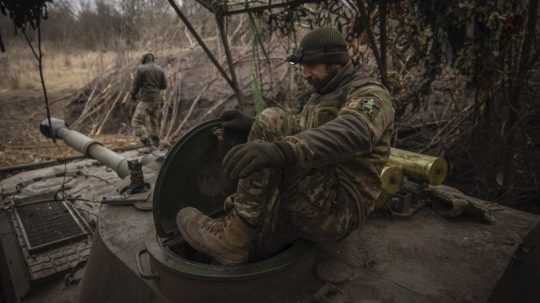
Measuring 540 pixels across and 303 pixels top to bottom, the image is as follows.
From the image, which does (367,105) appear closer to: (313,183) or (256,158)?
(313,183)

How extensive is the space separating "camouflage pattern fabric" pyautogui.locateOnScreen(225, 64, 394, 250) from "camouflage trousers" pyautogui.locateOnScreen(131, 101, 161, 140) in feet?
22.9

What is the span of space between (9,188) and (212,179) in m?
3.74

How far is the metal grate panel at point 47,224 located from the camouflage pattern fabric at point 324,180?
2452 mm

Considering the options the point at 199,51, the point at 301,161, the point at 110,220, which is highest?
the point at 199,51

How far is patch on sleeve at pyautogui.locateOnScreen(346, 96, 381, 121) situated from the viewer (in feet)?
5.21

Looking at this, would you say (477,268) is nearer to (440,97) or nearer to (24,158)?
(440,97)

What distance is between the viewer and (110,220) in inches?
105

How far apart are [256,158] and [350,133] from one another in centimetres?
41

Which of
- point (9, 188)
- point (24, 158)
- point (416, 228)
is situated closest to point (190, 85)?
point (24, 158)

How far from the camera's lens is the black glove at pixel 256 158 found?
1.33 metres

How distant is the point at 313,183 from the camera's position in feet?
5.73

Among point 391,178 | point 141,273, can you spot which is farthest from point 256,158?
point 391,178

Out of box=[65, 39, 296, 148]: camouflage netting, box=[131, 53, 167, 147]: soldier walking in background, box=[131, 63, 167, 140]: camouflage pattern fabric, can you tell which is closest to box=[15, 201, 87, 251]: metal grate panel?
box=[131, 53, 167, 147]: soldier walking in background

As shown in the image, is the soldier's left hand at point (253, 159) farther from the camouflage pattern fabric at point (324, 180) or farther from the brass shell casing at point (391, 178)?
the brass shell casing at point (391, 178)
